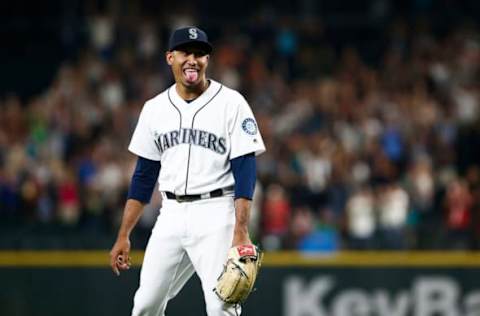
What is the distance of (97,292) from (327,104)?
4.43 m

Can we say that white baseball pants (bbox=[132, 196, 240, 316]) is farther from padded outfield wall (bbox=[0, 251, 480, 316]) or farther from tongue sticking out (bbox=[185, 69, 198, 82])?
padded outfield wall (bbox=[0, 251, 480, 316])

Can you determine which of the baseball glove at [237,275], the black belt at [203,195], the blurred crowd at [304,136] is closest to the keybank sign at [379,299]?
the blurred crowd at [304,136]

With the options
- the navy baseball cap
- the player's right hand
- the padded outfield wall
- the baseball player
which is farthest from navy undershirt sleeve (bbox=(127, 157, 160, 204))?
the padded outfield wall

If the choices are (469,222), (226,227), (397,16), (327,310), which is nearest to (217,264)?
(226,227)

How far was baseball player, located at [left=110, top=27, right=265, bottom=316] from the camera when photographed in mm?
6371

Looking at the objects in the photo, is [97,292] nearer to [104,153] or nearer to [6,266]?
[6,266]

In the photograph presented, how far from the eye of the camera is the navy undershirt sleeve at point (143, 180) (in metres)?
6.72

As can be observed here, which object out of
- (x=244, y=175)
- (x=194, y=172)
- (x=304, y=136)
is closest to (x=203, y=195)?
(x=194, y=172)

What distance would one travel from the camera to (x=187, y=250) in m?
6.49

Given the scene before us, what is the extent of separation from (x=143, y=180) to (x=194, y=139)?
1.47 feet

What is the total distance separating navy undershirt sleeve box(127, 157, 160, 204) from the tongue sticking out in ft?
1.83

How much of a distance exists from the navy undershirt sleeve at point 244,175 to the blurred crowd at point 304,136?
5841 mm

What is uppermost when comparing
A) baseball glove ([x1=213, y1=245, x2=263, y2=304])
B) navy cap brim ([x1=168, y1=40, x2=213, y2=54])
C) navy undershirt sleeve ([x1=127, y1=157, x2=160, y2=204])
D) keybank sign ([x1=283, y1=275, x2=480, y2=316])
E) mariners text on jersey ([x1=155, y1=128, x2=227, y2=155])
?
navy cap brim ([x1=168, y1=40, x2=213, y2=54])

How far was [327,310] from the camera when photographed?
432 inches
